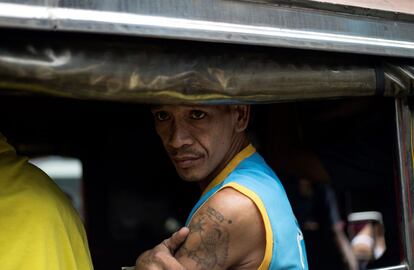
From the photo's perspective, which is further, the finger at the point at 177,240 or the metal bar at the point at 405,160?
the metal bar at the point at 405,160

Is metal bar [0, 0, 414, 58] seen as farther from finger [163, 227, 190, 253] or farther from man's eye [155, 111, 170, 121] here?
finger [163, 227, 190, 253]

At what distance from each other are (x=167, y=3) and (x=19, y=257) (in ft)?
2.48

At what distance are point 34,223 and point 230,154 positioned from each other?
76 cm

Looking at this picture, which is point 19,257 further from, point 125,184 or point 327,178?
point 125,184

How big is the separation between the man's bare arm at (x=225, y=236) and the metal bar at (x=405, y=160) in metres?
0.63

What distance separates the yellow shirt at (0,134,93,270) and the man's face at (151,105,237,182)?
411 mm

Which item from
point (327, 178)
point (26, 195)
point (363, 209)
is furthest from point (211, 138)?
point (363, 209)

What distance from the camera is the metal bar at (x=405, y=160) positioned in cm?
198

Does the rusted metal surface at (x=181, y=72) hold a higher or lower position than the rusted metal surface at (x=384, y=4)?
lower

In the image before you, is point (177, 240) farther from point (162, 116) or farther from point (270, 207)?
point (162, 116)

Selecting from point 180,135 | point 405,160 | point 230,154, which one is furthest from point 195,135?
point 405,160

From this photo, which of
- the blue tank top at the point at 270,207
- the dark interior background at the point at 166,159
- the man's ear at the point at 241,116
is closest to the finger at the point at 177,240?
the blue tank top at the point at 270,207

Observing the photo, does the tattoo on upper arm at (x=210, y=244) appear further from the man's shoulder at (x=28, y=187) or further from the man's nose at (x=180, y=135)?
the man's shoulder at (x=28, y=187)

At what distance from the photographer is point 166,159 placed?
144 inches
